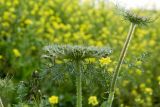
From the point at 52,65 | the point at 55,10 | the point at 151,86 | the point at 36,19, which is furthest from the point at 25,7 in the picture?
the point at 52,65

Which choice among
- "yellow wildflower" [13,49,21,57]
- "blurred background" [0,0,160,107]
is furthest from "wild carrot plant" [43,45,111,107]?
"yellow wildflower" [13,49,21,57]

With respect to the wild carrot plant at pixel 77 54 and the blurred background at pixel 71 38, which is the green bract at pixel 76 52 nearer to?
the wild carrot plant at pixel 77 54

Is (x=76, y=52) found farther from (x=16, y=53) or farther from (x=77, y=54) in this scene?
(x=16, y=53)

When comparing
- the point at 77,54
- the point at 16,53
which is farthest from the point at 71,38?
the point at 77,54

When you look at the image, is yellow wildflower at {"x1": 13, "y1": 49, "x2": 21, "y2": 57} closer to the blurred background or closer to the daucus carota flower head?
the blurred background

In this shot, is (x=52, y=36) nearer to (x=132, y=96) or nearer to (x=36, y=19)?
(x=36, y=19)
